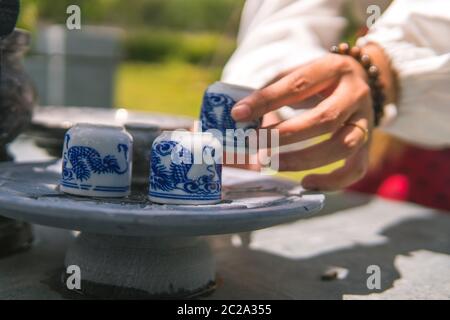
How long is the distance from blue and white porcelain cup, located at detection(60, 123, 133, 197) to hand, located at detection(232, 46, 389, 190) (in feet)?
0.72

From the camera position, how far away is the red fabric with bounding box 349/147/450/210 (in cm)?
213

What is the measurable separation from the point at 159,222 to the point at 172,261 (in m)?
0.23

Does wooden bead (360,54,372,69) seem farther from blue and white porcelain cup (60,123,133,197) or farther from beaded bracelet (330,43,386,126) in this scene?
blue and white porcelain cup (60,123,133,197)

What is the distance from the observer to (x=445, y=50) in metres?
1.30

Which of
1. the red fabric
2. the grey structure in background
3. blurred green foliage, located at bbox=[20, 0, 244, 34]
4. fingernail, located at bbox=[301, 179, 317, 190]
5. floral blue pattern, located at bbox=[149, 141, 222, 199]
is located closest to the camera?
floral blue pattern, located at bbox=[149, 141, 222, 199]

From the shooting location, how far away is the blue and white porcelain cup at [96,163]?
3.28 ft

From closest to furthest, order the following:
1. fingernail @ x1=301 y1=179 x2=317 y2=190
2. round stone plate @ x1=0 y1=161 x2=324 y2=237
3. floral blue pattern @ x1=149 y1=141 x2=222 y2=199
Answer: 1. round stone plate @ x1=0 y1=161 x2=324 y2=237
2. floral blue pattern @ x1=149 y1=141 x2=222 y2=199
3. fingernail @ x1=301 y1=179 x2=317 y2=190

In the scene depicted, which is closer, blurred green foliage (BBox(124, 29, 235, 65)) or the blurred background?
A: the blurred background

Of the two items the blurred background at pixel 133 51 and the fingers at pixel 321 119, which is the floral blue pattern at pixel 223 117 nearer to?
the fingers at pixel 321 119

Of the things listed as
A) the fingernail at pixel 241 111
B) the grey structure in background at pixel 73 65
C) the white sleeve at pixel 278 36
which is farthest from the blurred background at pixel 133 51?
the fingernail at pixel 241 111

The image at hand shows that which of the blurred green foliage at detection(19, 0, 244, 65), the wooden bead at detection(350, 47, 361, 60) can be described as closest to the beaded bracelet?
the wooden bead at detection(350, 47, 361, 60)

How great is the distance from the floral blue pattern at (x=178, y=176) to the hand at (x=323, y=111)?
0.16 meters
